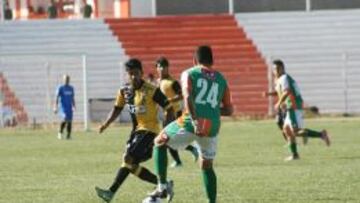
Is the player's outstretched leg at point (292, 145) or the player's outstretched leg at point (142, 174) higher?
the player's outstretched leg at point (142, 174)

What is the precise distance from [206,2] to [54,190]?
32095 mm

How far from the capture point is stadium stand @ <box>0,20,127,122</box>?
42.9m

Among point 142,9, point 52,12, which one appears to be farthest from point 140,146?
point 52,12

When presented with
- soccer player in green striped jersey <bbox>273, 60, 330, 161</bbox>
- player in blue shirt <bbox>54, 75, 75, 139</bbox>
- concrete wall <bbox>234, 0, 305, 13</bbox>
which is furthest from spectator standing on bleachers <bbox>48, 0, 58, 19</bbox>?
soccer player in green striped jersey <bbox>273, 60, 330, 161</bbox>

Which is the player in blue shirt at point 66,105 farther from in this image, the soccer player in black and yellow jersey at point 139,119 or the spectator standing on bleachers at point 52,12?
the soccer player in black and yellow jersey at point 139,119

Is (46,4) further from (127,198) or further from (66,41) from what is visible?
(127,198)

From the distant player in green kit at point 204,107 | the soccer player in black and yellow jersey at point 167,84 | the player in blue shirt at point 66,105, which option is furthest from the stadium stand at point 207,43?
the distant player in green kit at point 204,107

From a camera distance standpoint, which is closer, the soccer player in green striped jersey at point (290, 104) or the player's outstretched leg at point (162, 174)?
the player's outstretched leg at point (162, 174)

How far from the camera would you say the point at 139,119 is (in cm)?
1477

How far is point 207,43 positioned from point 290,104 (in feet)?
76.7

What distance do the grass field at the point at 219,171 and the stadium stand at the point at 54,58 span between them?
35.4 feet

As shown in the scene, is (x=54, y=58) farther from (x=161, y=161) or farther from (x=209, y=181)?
(x=209, y=181)

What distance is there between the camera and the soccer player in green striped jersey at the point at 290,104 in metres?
21.9

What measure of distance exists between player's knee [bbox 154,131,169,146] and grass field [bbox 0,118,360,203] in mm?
910
